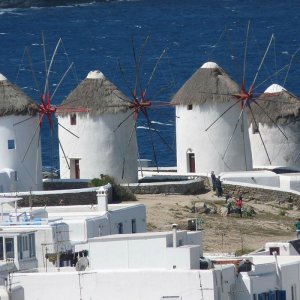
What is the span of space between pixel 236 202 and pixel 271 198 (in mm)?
3013

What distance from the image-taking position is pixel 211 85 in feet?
326

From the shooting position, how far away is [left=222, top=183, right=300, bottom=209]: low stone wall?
94.6 metres

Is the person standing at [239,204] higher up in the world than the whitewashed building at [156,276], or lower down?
higher up

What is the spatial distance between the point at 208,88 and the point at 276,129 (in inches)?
261

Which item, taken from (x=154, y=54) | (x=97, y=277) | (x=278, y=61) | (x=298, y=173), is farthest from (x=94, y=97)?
(x=154, y=54)

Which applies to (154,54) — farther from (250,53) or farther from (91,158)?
(91,158)

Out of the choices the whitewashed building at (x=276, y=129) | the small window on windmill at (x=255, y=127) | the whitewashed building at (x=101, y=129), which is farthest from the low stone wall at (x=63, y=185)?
the small window on windmill at (x=255, y=127)

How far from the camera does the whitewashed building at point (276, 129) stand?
342ft

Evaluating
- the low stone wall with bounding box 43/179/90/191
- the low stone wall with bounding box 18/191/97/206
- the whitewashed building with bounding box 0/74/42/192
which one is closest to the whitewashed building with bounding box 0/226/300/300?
the low stone wall with bounding box 18/191/97/206

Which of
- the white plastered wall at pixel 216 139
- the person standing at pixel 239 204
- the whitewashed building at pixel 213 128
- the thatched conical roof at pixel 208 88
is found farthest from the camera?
the white plastered wall at pixel 216 139

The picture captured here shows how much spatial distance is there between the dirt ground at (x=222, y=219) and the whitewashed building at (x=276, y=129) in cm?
1033

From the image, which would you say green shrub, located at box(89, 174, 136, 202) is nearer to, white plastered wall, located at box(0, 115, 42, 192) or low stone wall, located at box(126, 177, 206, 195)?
low stone wall, located at box(126, 177, 206, 195)

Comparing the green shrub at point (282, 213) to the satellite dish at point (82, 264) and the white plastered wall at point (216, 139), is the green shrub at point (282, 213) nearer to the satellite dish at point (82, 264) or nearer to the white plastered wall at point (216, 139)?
the white plastered wall at point (216, 139)

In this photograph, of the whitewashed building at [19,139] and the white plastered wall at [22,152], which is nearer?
the whitewashed building at [19,139]
